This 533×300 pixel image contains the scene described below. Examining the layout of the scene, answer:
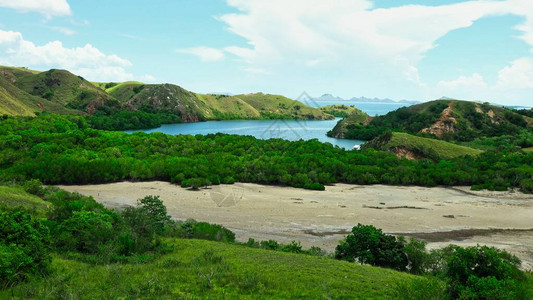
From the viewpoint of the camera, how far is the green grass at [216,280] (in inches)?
738

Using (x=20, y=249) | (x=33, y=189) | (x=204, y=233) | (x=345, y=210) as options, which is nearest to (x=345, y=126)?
(x=345, y=210)

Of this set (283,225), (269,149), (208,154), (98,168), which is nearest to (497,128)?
(269,149)

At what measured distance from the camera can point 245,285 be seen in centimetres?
2075

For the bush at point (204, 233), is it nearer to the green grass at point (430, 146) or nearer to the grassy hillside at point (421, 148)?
the grassy hillside at point (421, 148)

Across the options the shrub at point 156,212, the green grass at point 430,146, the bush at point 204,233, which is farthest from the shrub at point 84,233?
the green grass at point 430,146

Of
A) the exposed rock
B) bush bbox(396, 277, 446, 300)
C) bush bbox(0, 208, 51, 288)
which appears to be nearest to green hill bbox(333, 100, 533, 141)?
the exposed rock

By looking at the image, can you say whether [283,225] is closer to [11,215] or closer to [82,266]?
[82,266]

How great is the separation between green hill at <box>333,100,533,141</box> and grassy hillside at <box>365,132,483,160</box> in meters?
38.0

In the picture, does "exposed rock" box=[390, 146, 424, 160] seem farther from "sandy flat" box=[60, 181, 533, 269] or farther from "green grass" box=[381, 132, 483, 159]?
"sandy flat" box=[60, 181, 533, 269]

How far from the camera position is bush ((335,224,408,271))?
30422 millimetres

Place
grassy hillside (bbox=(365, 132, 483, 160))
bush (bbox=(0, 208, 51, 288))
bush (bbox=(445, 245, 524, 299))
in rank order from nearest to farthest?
bush (bbox=(0, 208, 51, 288)) < bush (bbox=(445, 245, 524, 299)) < grassy hillside (bbox=(365, 132, 483, 160))

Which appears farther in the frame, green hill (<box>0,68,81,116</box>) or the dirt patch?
the dirt patch

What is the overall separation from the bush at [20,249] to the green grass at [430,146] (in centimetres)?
10146

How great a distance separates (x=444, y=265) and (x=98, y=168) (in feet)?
197
